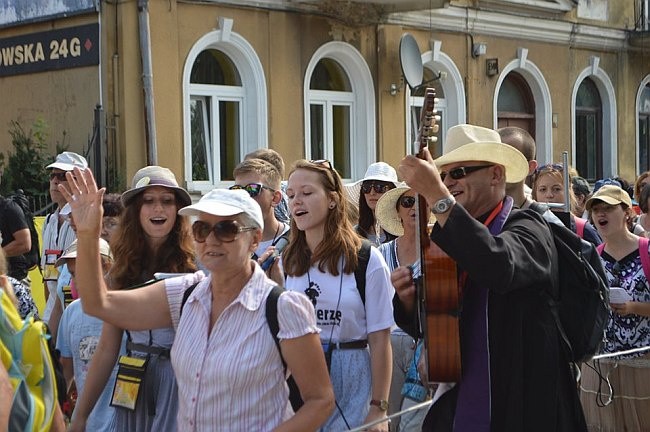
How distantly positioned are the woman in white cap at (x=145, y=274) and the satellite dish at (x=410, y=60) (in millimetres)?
13794

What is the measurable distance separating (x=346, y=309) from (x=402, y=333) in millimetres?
1254

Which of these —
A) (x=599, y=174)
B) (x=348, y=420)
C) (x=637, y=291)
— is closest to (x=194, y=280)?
(x=348, y=420)

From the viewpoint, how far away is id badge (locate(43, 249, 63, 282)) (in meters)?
8.77

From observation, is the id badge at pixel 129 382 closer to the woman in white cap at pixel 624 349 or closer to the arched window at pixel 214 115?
the woman in white cap at pixel 624 349

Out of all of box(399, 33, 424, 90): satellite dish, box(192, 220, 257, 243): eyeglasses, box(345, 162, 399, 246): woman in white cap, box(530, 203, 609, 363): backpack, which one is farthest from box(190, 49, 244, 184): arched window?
box(530, 203, 609, 363): backpack

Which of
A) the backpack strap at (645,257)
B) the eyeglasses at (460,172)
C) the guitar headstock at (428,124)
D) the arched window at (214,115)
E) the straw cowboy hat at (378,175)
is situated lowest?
the backpack strap at (645,257)

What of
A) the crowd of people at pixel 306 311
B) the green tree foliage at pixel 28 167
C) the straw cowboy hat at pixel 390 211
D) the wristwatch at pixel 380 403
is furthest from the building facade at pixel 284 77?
the wristwatch at pixel 380 403

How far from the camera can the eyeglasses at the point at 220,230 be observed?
173 inches

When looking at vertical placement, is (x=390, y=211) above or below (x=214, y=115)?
below

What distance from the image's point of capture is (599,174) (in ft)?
83.0

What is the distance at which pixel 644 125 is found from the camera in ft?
86.3

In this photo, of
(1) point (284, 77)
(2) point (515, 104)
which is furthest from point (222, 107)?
(2) point (515, 104)

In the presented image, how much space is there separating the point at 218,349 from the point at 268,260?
52.4 inches

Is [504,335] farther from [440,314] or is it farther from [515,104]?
[515,104]
